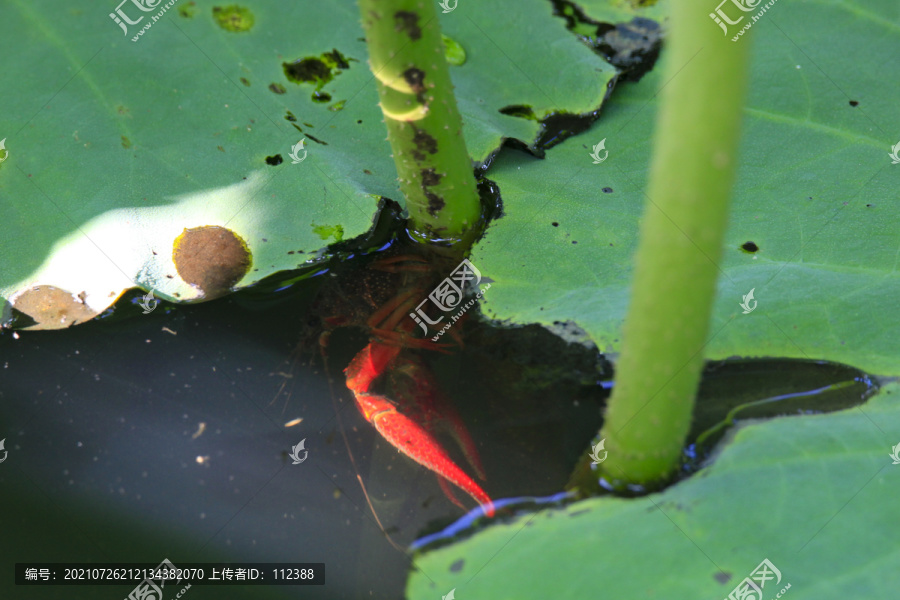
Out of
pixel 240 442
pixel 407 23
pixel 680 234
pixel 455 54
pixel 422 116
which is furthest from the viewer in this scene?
pixel 455 54

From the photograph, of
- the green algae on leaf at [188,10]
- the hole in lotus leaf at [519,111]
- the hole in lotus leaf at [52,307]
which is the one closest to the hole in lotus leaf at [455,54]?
the hole in lotus leaf at [519,111]

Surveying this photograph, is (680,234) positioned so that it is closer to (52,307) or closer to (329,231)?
(329,231)

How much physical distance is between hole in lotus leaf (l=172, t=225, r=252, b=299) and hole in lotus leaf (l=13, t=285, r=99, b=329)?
217mm

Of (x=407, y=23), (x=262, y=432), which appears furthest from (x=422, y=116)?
(x=262, y=432)

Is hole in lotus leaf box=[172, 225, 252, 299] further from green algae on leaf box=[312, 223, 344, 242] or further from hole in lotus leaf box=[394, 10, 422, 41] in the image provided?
hole in lotus leaf box=[394, 10, 422, 41]

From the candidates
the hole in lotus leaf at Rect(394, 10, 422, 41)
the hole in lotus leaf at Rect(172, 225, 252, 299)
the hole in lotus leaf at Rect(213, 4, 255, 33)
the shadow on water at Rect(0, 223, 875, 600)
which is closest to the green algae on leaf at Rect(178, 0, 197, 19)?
the hole in lotus leaf at Rect(213, 4, 255, 33)

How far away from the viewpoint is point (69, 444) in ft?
3.99

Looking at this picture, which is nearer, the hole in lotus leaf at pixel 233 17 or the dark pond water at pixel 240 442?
the dark pond water at pixel 240 442

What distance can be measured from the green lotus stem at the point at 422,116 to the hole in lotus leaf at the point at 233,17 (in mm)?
628

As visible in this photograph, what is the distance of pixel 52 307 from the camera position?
123 centimetres

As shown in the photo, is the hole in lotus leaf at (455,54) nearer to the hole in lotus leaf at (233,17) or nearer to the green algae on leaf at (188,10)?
the hole in lotus leaf at (233,17)

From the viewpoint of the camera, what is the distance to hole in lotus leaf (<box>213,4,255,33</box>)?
1396 mm

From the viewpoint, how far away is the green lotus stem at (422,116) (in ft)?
2.76

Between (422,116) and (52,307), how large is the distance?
89 cm
